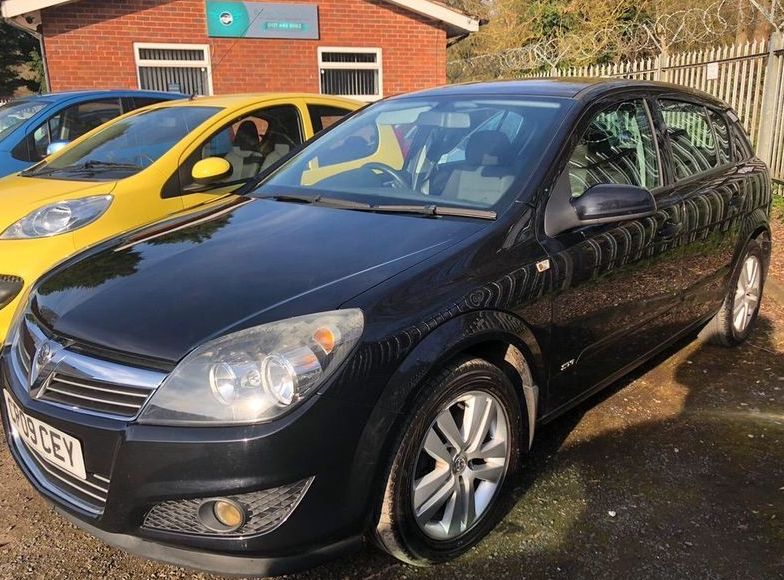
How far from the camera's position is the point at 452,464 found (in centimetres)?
243

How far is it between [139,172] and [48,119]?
2998 millimetres

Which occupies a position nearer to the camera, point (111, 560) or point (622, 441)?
point (111, 560)

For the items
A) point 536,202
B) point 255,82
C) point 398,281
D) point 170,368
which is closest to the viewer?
point 170,368

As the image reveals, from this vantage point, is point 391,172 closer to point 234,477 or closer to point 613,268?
point 613,268

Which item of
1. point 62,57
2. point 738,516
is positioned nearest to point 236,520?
point 738,516

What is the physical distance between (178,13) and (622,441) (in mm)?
12596

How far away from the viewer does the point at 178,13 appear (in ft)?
43.3

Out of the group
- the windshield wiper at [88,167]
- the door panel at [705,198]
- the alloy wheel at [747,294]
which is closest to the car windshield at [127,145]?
the windshield wiper at [88,167]

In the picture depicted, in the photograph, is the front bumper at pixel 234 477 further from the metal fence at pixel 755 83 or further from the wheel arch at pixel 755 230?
the metal fence at pixel 755 83

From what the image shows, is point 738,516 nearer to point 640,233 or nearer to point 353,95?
point 640,233

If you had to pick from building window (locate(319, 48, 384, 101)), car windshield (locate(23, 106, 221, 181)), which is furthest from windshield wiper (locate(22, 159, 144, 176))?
building window (locate(319, 48, 384, 101))

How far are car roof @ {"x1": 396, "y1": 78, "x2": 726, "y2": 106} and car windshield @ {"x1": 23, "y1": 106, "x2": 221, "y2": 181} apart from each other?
1.87 meters

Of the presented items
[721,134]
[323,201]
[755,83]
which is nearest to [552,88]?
[323,201]

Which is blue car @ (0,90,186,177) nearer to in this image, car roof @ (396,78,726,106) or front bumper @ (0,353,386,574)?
car roof @ (396,78,726,106)
